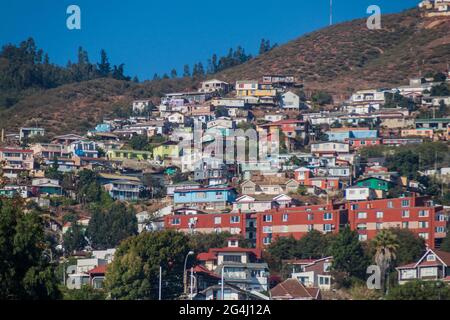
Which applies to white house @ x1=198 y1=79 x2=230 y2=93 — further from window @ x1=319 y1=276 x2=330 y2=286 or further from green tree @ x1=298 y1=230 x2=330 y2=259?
window @ x1=319 y1=276 x2=330 y2=286

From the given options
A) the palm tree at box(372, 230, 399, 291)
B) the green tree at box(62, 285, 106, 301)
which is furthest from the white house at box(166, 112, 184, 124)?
the green tree at box(62, 285, 106, 301)

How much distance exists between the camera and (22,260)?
100 ft

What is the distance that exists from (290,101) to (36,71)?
34.8 metres

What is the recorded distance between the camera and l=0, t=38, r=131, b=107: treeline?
11694 centimetres

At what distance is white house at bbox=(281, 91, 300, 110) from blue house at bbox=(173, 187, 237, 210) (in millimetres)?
30660

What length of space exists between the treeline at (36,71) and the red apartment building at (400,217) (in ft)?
192

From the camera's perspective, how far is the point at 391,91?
9612 cm

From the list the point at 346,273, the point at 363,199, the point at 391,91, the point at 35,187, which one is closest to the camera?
the point at 346,273

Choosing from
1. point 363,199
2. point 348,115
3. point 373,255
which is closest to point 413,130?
point 348,115

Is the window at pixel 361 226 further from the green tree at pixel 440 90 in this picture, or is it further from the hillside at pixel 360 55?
the hillside at pixel 360 55

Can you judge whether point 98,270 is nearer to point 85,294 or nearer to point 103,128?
point 85,294

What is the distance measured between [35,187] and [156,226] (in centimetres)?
1184

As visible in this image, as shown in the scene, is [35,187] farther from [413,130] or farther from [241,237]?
[413,130]

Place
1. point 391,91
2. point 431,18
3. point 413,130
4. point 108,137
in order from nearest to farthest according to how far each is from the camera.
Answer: point 413,130 < point 108,137 < point 391,91 < point 431,18
